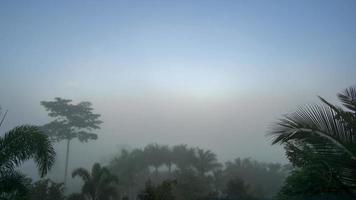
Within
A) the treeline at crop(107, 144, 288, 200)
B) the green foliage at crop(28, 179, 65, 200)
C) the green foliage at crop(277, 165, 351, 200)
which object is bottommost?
the green foliage at crop(277, 165, 351, 200)

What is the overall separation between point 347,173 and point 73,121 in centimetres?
6706

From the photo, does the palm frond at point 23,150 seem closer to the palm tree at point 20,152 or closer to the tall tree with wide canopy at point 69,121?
the palm tree at point 20,152

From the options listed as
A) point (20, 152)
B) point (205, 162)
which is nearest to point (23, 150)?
point (20, 152)

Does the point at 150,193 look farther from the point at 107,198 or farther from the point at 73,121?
the point at 73,121

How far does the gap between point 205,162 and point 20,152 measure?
51.3 meters

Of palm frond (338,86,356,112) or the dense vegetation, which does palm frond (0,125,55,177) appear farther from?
palm frond (338,86,356,112)

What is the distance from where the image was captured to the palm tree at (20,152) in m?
11.9

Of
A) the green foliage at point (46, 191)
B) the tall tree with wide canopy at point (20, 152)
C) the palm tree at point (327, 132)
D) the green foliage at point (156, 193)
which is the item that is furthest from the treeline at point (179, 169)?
the palm tree at point (327, 132)

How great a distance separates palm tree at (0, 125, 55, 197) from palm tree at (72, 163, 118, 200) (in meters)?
17.9

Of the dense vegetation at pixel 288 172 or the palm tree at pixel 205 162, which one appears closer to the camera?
the dense vegetation at pixel 288 172

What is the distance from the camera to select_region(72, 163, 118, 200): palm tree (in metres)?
29.8

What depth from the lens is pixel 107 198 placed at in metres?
30.2

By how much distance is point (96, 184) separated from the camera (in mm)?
30109

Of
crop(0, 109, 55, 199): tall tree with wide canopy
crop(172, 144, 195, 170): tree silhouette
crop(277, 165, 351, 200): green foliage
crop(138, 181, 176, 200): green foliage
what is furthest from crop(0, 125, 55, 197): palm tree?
crop(172, 144, 195, 170): tree silhouette
